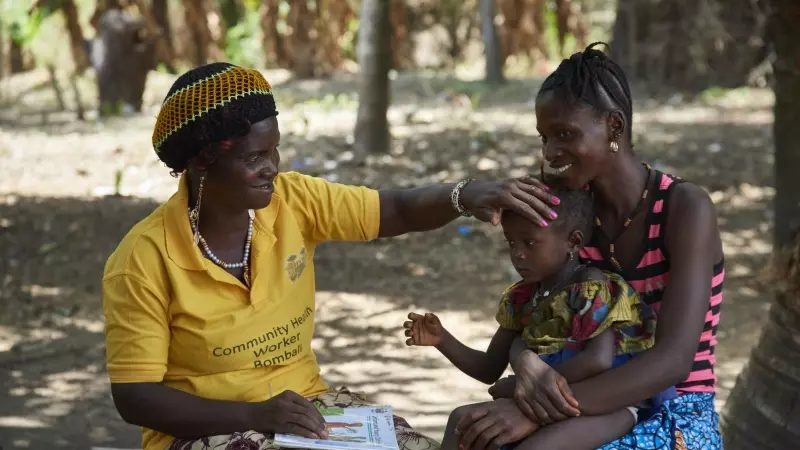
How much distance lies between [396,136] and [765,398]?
748cm

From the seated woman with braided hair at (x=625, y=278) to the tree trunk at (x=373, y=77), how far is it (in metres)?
6.44

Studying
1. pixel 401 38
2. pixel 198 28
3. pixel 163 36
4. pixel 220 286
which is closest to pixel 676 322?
pixel 220 286

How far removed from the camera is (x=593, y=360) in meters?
2.52

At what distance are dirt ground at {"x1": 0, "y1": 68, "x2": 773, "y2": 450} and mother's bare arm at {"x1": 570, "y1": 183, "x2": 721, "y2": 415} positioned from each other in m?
2.27

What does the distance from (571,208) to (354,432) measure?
0.84 meters

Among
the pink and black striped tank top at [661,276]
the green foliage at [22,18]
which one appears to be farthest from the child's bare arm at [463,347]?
the green foliage at [22,18]

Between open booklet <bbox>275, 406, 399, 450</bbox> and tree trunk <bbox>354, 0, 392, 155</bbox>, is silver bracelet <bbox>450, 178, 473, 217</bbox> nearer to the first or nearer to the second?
open booklet <bbox>275, 406, 399, 450</bbox>

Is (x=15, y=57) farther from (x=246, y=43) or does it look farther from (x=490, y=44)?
(x=490, y=44)

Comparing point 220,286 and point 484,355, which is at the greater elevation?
point 220,286

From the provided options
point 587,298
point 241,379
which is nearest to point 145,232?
point 241,379

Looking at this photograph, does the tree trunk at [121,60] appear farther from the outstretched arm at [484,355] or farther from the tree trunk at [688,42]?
the outstretched arm at [484,355]

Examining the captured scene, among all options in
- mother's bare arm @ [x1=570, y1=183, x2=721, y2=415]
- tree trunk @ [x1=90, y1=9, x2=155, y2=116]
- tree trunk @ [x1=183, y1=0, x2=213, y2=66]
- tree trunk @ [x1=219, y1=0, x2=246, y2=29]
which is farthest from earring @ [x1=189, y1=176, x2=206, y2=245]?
tree trunk @ [x1=219, y1=0, x2=246, y2=29]

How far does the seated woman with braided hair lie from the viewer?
2.51 meters

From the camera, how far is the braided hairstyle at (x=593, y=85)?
103 inches
